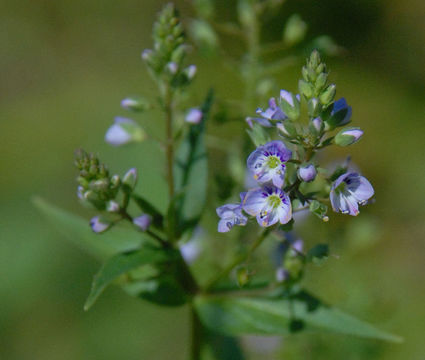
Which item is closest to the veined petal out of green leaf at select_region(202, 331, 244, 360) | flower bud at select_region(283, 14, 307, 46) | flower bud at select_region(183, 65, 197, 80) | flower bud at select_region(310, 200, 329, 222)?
flower bud at select_region(310, 200, 329, 222)

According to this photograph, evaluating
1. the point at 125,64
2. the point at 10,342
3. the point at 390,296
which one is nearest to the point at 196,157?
the point at 390,296

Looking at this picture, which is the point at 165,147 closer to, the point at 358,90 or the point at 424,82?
the point at 358,90

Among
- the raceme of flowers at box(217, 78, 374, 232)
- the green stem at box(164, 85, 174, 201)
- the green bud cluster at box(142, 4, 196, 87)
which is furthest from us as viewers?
the green stem at box(164, 85, 174, 201)

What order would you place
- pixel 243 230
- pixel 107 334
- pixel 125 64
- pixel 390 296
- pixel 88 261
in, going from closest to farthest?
1. pixel 243 230
2. pixel 390 296
3. pixel 107 334
4. pixel 88 261
5. pixel 125 64

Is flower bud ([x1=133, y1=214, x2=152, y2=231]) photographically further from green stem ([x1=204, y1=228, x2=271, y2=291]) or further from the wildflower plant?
green stem ([x1=204, y1=228, x2=271, y2=291])

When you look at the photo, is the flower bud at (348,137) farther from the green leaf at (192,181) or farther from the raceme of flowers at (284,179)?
the green leaf at (192,181)

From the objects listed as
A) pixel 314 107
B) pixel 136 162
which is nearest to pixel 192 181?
pixel 314 107
